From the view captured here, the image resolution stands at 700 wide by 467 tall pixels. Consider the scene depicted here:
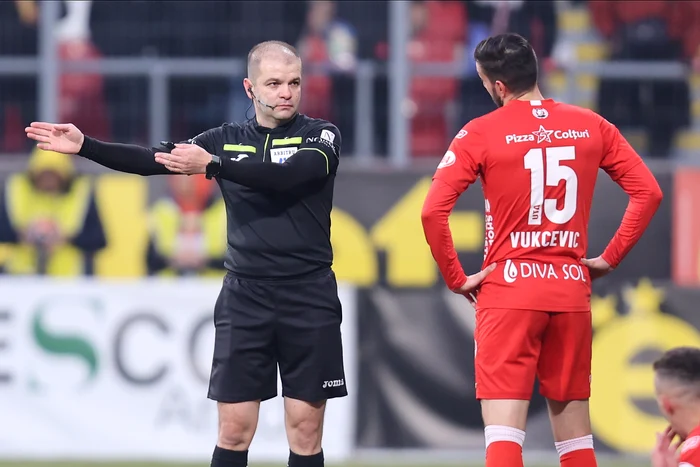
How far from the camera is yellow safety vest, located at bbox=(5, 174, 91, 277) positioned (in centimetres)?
977

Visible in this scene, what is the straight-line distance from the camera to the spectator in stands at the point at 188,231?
978 centimetres

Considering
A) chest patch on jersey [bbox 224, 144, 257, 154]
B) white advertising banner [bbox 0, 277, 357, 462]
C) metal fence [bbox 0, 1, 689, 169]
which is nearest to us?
chest patch on jersey [bbox 224, 144, 257, 154]

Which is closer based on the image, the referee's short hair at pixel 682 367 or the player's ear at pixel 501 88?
the referee's short hair at pixel 682 367

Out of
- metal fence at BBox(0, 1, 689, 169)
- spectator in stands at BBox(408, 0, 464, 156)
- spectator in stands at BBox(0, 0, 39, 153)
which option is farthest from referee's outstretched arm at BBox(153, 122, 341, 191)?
spectator in stands at BBox(0, 0, 39, 153)

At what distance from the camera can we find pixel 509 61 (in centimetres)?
496

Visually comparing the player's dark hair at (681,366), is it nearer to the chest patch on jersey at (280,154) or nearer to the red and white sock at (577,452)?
the red and white sock at (577,452)

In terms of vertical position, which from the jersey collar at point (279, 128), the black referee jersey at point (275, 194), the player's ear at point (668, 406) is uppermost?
the jersey collar at point (279, 128)

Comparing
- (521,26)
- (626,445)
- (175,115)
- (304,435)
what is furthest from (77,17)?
(304,435)

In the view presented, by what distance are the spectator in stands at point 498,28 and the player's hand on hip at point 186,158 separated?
5.62 metres

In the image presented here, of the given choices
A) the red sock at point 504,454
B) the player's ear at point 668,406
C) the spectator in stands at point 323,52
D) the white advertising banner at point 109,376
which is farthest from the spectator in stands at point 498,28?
the player's ear at point 668,406

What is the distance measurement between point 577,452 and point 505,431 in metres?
0.35

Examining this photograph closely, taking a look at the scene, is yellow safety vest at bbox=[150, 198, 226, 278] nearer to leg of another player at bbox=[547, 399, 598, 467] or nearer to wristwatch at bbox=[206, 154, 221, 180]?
wristwatch at bbox=[206, 154, 221, 180]

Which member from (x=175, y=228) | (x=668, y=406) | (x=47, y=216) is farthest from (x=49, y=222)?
(x=668, y=406)

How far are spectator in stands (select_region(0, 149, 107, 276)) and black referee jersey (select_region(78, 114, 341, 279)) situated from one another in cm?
477
